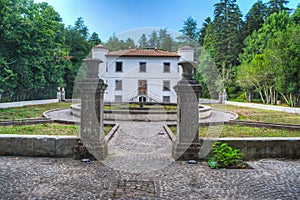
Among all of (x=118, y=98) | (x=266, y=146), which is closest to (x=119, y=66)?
(x=118, y=98)

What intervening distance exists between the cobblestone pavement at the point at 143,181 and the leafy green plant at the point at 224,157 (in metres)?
0.25


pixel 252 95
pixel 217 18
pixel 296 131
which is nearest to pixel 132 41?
pixel 296 131

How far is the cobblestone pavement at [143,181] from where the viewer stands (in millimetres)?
3590

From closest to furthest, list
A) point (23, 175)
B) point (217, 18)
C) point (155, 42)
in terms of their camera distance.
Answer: point (23, 175), point (155, 42), point (217, 18)

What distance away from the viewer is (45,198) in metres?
3.42

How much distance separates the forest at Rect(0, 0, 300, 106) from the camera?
14883mm

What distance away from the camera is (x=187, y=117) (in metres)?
5.46

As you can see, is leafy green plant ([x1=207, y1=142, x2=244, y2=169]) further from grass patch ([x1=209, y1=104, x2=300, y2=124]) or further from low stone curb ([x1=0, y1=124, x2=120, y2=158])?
grass patch ([x1=209, y1=104, x2=300, y2=124])

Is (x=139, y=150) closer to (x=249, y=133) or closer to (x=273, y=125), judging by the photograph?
(x=249, y=133)

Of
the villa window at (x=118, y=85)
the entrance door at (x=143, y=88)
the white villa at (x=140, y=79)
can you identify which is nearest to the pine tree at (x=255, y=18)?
the white villa at (x=140, y=79)

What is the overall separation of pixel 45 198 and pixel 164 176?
2.01 metres

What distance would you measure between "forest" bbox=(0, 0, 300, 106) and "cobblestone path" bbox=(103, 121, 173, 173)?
3.13 meters

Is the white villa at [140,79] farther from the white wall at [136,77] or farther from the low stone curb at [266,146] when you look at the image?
the low stone curb at [266,146]

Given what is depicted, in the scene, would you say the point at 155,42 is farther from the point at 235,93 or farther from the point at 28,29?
the point at 235,93
